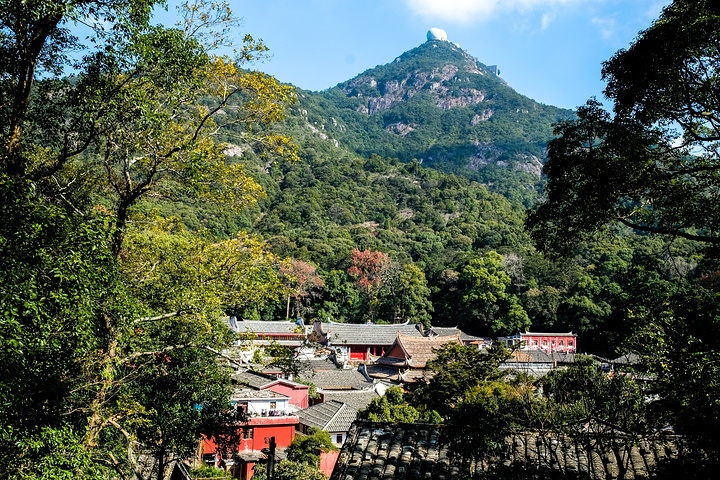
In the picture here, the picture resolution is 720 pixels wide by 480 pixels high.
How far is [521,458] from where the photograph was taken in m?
4.98

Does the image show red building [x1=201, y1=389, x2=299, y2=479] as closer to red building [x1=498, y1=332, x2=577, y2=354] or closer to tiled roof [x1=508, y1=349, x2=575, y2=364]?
tiled roof [x1=508, y1=349, x2=575, y2=364]

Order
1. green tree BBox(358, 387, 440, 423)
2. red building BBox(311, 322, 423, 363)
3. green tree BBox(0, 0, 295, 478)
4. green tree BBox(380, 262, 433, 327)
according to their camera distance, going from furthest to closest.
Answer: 1. green tree BBox(380, 262, 433, 327)
2. red building BBox(311, 322, 423, 363)
3. green tree BBox(358, 387, 440, 423)
4. green tree BBox(0, 0, 295, 478)

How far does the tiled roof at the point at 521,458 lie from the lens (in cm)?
457

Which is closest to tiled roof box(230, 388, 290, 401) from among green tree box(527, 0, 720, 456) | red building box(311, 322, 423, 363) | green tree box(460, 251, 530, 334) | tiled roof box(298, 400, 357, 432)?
tiled roof box(298, 400, 357, 432)

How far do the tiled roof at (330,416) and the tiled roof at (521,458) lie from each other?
13.3m

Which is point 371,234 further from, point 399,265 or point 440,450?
point 440,450

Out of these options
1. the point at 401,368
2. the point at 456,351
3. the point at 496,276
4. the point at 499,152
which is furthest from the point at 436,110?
the point at 456,351

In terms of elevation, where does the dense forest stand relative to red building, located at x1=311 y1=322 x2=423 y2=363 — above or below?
above

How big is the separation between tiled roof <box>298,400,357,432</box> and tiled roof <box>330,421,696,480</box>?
1332 centimetres

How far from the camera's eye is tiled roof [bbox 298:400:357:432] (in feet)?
59.6

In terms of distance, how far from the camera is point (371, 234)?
58.8 metres

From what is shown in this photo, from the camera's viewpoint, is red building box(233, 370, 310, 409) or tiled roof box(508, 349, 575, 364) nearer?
red building box(233, 370, 310, 409)

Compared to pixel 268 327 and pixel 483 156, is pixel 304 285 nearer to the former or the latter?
pixel 268 327

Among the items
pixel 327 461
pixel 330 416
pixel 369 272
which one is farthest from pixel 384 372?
pixel 369 272
